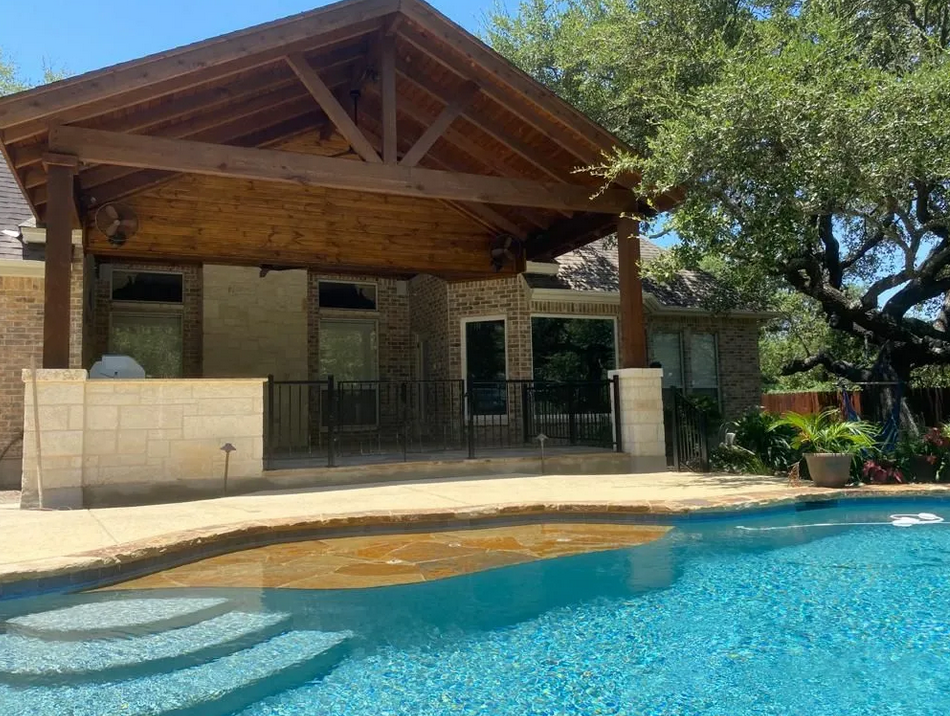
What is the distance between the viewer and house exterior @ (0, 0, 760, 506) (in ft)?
22.0

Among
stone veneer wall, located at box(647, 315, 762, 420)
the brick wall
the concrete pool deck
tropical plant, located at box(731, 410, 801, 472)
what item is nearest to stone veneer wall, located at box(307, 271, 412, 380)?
the brick wall

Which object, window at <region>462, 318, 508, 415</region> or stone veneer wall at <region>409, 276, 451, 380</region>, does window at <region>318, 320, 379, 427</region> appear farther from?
window at <region>462, 318, 508, 415</region>

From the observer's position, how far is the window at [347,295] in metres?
12.6

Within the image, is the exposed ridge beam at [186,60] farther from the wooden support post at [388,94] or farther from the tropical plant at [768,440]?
the tropical plant at [768,440]

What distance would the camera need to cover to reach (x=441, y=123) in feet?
25.8

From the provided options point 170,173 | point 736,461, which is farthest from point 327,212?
point 736,461

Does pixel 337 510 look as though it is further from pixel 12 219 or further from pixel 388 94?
pixel 12 219

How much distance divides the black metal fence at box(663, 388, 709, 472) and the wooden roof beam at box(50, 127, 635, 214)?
2804 millimetres

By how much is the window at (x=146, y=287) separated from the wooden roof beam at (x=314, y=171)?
192 inches

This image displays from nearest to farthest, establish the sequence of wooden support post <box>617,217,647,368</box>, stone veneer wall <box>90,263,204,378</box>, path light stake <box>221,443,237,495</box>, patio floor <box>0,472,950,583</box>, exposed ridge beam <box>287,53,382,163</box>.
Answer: patio floor <box>0,472,950,583</box>
path light stake <box>221,443,237,495</box>
exposed ridge beam <box>287,53,382,163</box>
wooden support post <box>617,217,647,368</box>
stone veneer wall <box>90,263,204,378</box>

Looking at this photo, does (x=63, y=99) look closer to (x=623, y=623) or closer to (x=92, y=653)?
(x=92, y=653)

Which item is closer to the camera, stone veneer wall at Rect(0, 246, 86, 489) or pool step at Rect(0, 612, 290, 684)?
pool step at Rect(0, 612, 290, 684)

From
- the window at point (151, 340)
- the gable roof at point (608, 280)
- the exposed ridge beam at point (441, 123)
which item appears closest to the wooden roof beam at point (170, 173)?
the window at point (151, 340)

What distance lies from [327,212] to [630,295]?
4658mm
